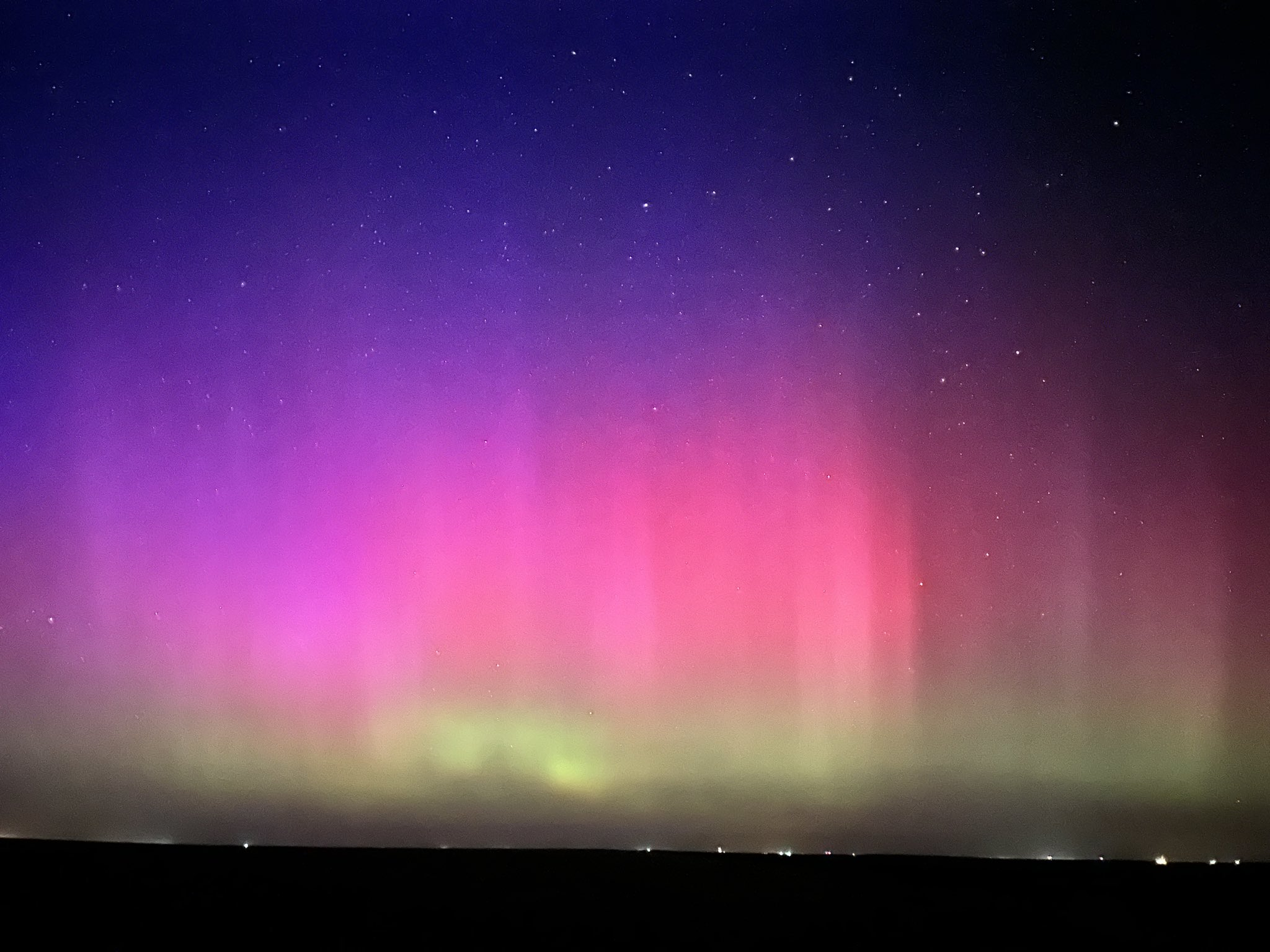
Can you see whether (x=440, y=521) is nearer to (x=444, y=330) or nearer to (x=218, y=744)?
(x=444, y=330)

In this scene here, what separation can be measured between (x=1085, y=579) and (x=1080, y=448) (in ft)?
0.84

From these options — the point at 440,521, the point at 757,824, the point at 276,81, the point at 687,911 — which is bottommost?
the point at 687,911

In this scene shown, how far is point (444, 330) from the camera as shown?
76.8 inches

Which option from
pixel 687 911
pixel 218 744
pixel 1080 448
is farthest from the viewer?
pixel 218 744

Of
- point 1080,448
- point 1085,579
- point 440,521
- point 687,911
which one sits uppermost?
point 1080,448

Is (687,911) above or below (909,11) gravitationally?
below

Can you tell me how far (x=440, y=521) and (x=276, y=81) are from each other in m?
0.96

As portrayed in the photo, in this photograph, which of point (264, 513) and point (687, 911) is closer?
point (687, 911)

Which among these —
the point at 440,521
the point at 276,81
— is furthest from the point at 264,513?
the point at 276,81

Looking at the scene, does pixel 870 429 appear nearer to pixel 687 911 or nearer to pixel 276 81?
pixel 687 911

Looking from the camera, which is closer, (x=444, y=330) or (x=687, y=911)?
(x=687, y=911)

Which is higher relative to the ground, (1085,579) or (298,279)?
(298,279)

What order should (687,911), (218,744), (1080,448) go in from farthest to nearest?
1. (218,744)
2. (1080,448)
3. (687,911)

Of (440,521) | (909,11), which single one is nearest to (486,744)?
(440,521)
